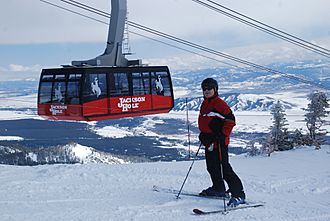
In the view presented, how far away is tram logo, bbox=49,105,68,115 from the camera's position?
10.5 m

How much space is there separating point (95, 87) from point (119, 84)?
0.78 meters

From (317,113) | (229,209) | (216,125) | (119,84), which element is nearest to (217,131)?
(216,125)

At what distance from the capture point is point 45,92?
11.2 metres

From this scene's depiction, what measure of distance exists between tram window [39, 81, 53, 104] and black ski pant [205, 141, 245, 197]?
584 cm

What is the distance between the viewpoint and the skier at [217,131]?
632 centimetres

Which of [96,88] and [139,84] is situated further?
[139,84]

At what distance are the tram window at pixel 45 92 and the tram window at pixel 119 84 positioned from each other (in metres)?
1.69

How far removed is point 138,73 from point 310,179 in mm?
5360

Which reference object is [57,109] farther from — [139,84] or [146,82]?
[146,82]

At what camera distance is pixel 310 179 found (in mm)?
8258

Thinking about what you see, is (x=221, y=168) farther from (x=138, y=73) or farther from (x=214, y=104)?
(x=138, y=73)

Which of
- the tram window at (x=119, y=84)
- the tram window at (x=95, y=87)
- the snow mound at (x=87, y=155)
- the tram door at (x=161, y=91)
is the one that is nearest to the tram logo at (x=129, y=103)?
the tram window at (x=119, y=84)

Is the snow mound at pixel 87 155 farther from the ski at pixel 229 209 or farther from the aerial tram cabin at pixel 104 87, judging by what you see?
the ski at pixel 229 209

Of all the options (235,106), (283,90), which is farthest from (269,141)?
(283,90)
